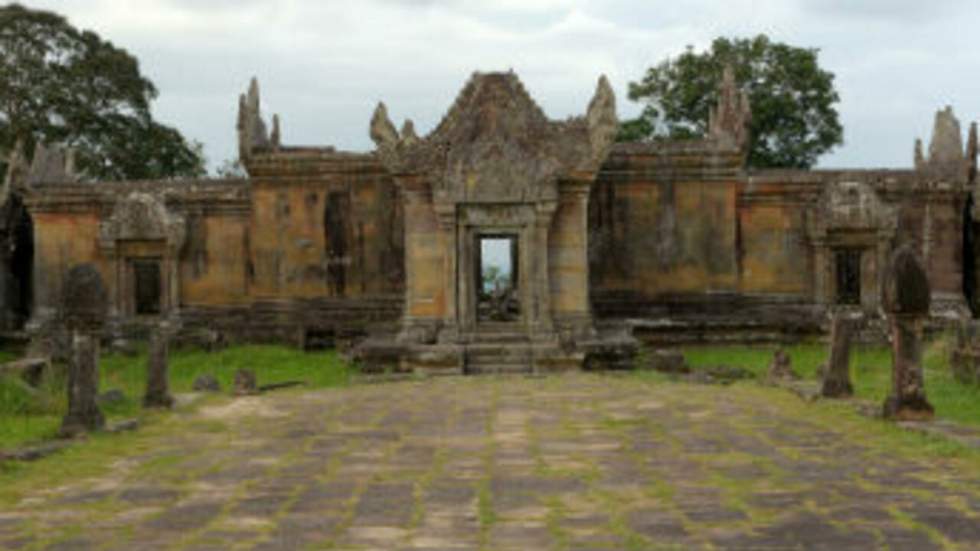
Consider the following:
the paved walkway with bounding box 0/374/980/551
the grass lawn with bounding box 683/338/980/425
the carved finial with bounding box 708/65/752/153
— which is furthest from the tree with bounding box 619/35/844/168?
the paved walkway with bounding box 0/374/980/551

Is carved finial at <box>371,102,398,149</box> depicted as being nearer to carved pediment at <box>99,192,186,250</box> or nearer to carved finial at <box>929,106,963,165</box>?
carved pediment at <box>99,192,186,250</box>

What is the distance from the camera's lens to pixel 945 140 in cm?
2373

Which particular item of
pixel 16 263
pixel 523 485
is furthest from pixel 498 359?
pixel 16 263

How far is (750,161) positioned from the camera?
137 ft

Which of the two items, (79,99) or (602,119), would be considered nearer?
(602,119)

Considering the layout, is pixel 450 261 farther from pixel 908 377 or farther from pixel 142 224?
pixel 908 377

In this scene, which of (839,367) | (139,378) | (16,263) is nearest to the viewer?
(839,367)

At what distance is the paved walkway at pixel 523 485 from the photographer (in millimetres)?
6887

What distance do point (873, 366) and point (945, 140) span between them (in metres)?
7.30

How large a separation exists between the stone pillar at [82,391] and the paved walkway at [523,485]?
21.9 inches

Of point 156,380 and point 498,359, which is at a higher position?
point 156,380

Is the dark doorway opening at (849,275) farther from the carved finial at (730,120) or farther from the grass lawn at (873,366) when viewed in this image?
the carved finial at (730,120)

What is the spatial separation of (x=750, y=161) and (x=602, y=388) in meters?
28.1

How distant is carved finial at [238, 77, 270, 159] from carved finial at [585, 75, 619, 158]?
25.0 ft
